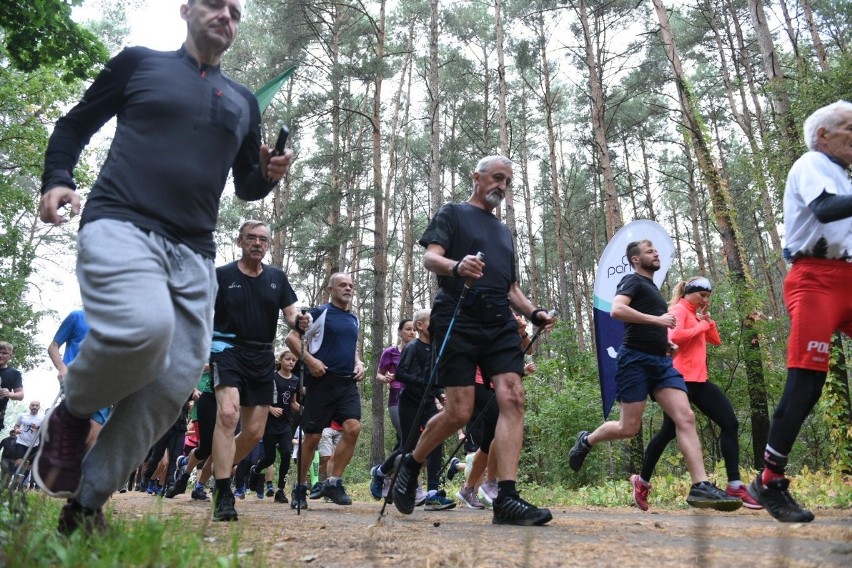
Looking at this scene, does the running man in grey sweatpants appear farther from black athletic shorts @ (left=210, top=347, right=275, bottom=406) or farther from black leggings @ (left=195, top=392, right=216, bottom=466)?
black leggings @ (left=195, top=392, right=216, bottom=466)

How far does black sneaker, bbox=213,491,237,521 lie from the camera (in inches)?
201

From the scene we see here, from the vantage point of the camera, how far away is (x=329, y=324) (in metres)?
7.89

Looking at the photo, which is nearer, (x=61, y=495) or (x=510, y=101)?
(x=61, y=495)

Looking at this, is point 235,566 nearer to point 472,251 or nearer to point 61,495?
point 61,495

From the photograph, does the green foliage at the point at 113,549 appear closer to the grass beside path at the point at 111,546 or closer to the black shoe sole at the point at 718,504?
the grass beside path at the point at 111,546

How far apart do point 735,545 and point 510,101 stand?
104 feet

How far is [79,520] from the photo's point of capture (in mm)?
2738

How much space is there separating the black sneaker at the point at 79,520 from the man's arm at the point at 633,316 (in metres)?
4.21

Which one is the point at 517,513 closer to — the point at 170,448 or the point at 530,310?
the point at 530,310

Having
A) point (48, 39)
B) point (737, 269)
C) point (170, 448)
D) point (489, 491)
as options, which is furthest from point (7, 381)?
point (737, 269)

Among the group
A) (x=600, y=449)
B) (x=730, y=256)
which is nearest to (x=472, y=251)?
(x=730, y=256)

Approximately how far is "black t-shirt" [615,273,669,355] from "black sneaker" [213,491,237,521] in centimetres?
341

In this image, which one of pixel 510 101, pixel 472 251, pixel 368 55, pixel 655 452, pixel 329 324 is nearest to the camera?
pixel 472 251

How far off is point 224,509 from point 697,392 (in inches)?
163
